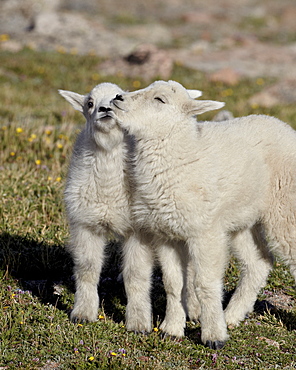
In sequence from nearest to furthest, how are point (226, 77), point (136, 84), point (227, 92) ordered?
point (227, 92)
point (136, 84)
point (226, 77)

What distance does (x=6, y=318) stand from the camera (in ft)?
17.1

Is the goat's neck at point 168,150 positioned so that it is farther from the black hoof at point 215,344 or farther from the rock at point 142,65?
the rock at point 142,65

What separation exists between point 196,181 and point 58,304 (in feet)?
6.91

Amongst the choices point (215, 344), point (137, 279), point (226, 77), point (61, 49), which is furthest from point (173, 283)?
point (61, 49)

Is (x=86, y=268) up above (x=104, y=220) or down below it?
below

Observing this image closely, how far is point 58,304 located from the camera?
6.06 m

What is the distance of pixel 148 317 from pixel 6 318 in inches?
52.4

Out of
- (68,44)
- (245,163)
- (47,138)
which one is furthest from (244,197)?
(68,44)

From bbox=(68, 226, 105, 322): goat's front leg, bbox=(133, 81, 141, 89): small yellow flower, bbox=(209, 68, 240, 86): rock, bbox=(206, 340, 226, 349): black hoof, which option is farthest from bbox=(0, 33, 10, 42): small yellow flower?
bbox=(206, 340, 226, 349): black hoof

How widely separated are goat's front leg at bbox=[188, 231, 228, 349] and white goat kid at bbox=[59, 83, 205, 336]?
39cm

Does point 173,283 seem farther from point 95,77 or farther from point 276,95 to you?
point 95,77

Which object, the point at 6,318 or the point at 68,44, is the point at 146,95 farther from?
the point at 68,44

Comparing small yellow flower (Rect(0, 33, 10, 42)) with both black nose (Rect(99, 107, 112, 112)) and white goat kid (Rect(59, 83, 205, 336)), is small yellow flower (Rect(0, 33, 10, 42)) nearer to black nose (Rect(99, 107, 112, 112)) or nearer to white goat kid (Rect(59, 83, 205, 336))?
white goat kid (Rect(59, 83, 205, 336))

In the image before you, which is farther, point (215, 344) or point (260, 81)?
point (260, 81)
